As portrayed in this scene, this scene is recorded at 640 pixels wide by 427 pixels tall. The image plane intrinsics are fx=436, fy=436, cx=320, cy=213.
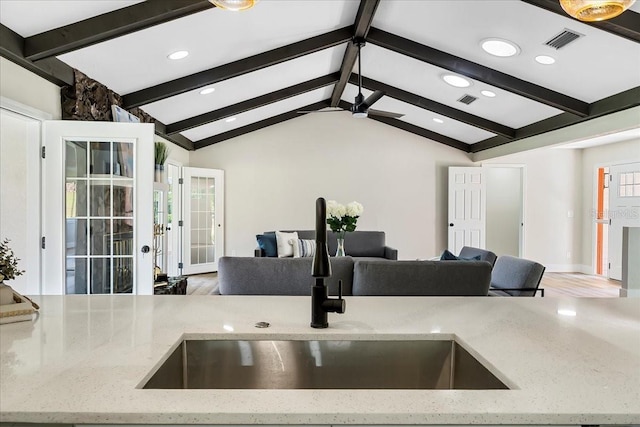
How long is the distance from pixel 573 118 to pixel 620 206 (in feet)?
9.26

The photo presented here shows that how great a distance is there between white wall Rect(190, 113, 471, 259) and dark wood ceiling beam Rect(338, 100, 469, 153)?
0.09m

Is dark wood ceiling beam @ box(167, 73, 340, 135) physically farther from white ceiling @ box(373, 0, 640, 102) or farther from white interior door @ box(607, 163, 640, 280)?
white interior door @ box(607, 163, 640, 280)

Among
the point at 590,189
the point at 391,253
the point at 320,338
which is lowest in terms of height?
the point at 391,253

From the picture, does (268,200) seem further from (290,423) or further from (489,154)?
(290,423)

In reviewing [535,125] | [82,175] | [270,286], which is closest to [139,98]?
[82,175]

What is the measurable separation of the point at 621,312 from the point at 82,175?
138 inches

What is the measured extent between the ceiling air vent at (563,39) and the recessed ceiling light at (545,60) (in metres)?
0.23

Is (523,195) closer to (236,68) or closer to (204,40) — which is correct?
(236,68)

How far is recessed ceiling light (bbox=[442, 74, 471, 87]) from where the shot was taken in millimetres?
5058

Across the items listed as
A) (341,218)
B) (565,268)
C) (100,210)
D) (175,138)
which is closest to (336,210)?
(341,218)

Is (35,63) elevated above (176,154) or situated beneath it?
elevated above

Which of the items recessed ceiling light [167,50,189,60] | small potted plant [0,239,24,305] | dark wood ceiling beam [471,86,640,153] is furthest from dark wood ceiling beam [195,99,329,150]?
small potted plant [0,239,24,305]

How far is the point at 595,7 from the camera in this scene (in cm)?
136

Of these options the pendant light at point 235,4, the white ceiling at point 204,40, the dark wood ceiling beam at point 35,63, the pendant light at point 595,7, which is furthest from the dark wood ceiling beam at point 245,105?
the pendant light at point 595,7
